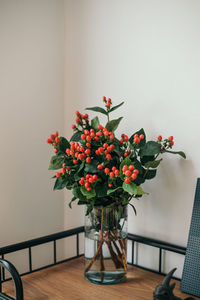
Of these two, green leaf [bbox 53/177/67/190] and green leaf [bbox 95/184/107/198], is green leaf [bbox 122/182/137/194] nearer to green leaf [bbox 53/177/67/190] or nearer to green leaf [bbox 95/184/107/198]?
green leaf [bbox 95/184/107/198]

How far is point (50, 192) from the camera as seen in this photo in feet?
4.85

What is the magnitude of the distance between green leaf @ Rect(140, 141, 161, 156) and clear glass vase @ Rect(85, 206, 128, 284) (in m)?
0.18

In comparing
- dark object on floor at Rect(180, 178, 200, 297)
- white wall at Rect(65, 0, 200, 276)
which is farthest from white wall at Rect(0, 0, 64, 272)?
dark object on floor at Rect(180, 178, 200, 297)

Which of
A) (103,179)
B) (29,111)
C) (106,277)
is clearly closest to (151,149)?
(103,179)

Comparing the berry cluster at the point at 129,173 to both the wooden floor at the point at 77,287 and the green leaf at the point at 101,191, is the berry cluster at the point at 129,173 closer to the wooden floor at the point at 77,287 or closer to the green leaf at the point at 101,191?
the green leaf at the point at 101,191

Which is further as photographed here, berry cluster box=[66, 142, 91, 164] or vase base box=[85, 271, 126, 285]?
vase base box=[85, 271, 126, 285]

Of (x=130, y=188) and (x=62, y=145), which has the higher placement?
(x=62, y=145)

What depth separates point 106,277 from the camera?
3.67ft

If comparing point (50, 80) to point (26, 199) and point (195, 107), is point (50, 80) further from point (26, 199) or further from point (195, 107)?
point (195, 107)

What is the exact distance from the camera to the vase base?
1.12 m

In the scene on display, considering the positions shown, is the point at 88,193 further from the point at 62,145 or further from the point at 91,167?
the point at 62,145

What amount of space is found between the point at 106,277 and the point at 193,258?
0.27 metres

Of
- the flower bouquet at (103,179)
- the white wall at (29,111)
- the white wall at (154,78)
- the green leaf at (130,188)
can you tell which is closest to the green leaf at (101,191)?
the flower bouquet at (103,179)

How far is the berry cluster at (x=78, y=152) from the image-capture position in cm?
102
